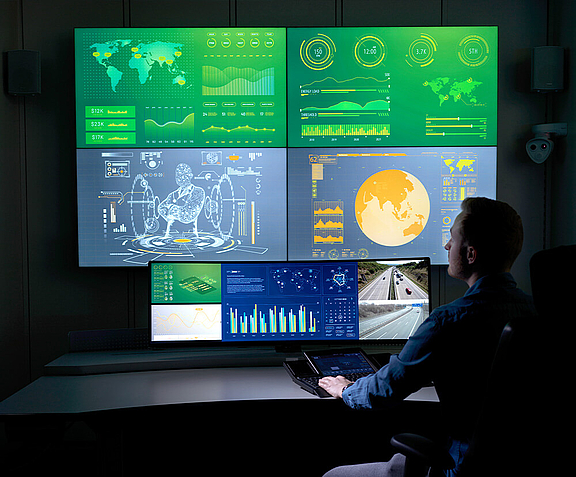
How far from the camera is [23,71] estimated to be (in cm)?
265

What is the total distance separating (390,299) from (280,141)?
1138mm

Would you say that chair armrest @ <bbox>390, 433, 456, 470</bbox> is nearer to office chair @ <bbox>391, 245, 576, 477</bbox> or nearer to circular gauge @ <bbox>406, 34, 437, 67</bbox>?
office chair @ <bbox>391, 245, 576, 477</bbox>

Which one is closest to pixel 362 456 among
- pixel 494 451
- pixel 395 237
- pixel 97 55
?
pixel 395 237

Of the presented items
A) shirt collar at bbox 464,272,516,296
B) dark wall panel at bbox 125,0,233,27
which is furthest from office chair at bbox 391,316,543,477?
dark wall panel at bbox 125,0,233,27

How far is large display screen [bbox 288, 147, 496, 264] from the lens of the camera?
9.01 feet

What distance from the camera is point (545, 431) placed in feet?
3.33

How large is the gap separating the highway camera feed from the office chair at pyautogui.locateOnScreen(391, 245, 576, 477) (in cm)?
113

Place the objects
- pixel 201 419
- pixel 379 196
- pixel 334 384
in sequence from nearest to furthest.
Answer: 1. pixel 334 384
2. pixel 201 419
3. pixel 379 196

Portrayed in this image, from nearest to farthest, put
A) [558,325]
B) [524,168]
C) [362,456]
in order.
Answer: [558,325] → [362,456] → [524,168]

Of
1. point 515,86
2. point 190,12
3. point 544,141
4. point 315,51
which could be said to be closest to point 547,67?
point 515,86

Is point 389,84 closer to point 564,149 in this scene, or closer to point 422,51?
point 422,51

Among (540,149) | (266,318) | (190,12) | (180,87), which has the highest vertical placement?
(190,12)

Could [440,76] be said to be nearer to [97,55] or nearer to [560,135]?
[560,135]

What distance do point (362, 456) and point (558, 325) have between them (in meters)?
1.75
